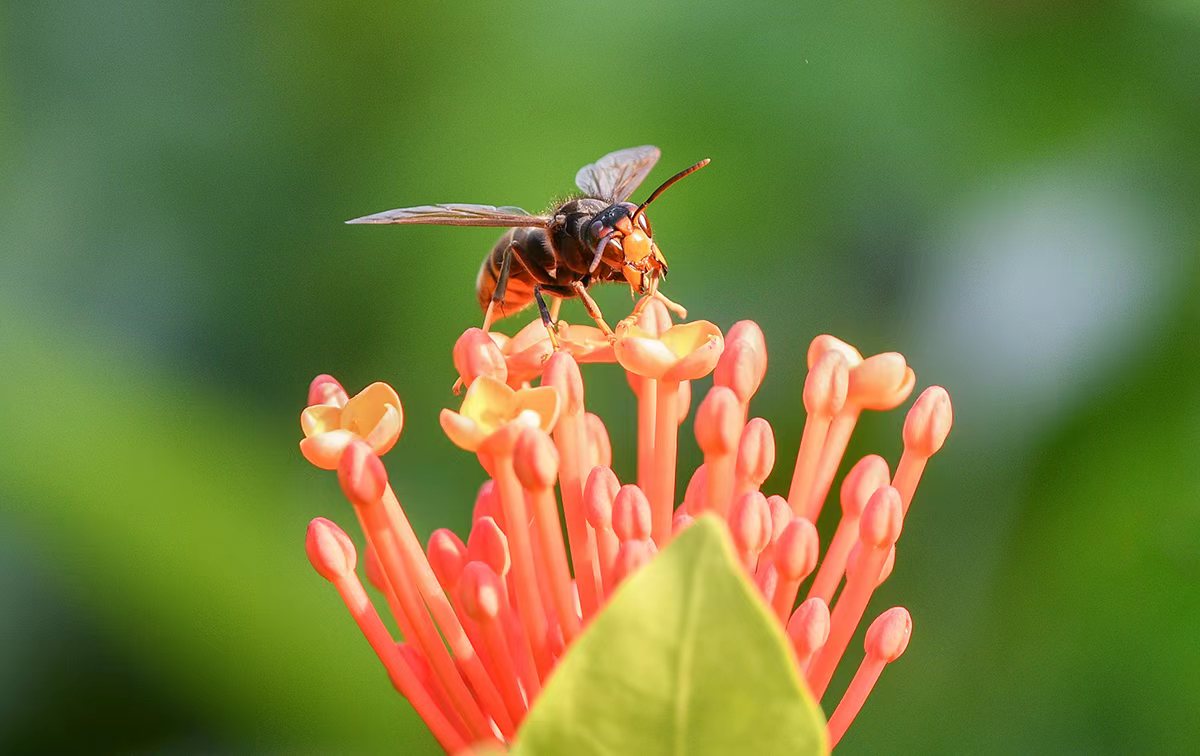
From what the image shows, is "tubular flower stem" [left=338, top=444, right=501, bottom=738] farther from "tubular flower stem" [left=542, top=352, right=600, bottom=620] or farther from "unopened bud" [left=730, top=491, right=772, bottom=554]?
"unopened bud" [left=730, top=491, right=772, bottom=554]

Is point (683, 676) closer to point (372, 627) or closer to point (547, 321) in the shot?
point (372, 627)

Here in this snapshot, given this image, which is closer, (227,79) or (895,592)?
(895,592)

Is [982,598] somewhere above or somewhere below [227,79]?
below

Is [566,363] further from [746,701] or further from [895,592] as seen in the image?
[895,592]

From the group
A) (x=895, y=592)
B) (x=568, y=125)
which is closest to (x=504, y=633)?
(x=895, y=592)

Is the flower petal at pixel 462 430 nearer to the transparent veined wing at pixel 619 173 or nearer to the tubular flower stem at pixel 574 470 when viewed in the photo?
the tubular flower stem at pixel 574 470

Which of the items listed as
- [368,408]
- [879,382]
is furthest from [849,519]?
[368,408]
